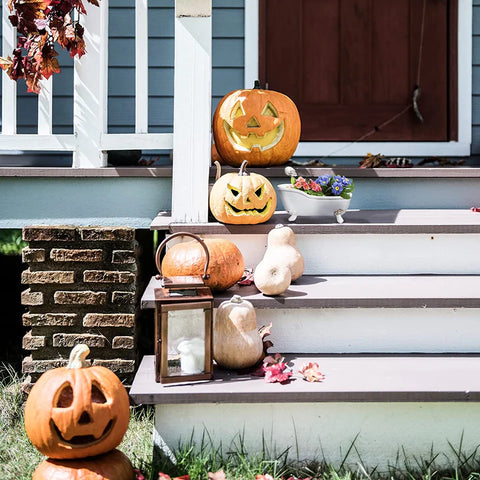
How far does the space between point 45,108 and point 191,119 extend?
72 centimetres

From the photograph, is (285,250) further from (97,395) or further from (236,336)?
(97,395)

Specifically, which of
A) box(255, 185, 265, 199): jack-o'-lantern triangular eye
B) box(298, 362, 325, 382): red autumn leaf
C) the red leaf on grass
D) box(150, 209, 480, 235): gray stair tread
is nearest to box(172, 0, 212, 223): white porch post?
box(150, 209, 480, 235): gray stair tread

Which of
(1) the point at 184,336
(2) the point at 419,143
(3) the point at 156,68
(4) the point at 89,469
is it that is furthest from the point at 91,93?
(2) the point at 419,143

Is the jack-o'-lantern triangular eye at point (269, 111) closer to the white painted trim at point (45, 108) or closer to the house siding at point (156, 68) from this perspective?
the white painted trim at point (45, 108)

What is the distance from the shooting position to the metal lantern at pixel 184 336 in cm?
208

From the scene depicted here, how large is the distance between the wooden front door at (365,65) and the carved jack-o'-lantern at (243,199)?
1.83 meters

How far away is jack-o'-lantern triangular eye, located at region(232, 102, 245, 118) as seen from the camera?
10.0 ft

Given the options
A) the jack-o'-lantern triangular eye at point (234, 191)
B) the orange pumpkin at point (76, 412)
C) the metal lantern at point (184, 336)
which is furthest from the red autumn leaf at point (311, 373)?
the jack-o'-lantern triangular eye at point (234, 191)

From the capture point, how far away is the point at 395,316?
238 centimetres

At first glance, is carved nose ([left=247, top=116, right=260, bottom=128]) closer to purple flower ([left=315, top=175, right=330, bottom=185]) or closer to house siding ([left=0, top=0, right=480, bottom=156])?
purple flower ([left=315, top=175, right=330, bottom=185])

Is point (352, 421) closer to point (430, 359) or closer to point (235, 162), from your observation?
point (430, 359)

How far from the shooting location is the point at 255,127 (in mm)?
3062

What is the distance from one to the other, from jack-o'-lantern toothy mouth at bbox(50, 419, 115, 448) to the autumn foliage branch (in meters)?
1.53

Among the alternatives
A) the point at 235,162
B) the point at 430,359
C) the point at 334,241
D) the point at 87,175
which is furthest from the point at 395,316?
the point at 87,175
